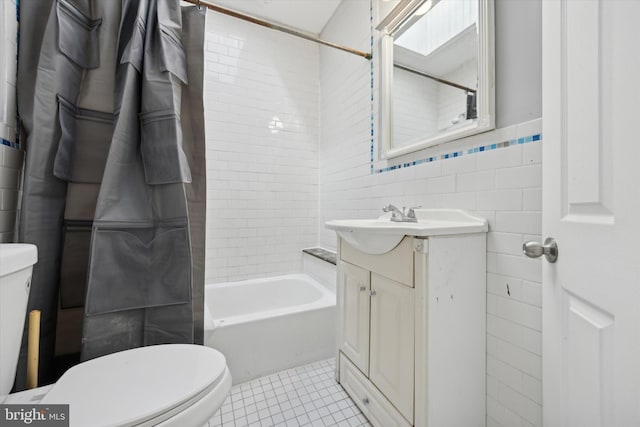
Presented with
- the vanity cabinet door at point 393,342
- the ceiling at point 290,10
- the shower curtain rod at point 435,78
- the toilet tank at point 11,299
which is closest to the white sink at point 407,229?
the vanity cabinet door at point 393,342

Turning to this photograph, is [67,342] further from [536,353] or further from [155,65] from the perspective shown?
[536,353]

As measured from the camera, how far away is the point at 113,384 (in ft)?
→ 2.39

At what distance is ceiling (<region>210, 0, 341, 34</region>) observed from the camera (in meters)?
2.11

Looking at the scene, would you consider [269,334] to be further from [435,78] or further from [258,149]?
[435,78]

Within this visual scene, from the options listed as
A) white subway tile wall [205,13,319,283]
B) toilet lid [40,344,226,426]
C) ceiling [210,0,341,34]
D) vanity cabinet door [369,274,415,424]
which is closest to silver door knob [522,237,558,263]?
vanity cabinet door [369,274,415,424]

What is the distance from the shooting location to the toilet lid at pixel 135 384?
0.62 metres

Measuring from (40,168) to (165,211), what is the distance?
431mm

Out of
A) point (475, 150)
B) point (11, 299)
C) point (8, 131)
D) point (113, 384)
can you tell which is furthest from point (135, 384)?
point (475, 150)

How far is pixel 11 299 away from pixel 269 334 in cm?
110

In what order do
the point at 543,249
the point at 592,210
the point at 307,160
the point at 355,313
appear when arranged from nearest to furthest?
the point at 592,210 < the point at 543,249 < the point at 355,313 < the point at 307,160

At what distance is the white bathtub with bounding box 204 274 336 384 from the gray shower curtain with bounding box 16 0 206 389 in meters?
0.32

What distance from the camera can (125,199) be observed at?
3.39 feet

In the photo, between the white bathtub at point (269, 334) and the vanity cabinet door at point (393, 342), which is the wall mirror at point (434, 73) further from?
the white bathtub at point (269, 334)

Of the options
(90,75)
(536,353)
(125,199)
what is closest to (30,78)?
(90,75)
